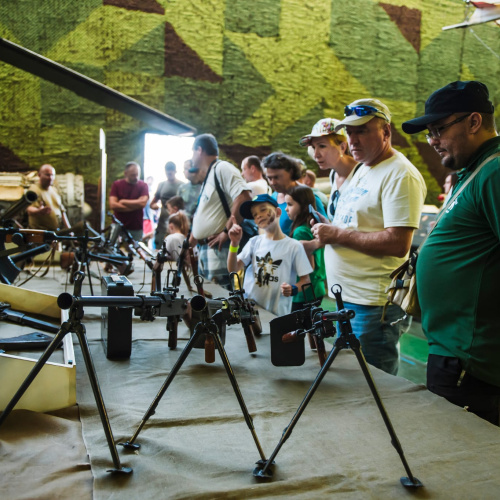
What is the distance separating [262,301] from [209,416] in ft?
4.87

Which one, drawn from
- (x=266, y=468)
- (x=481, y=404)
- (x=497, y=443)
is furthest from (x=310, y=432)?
(x=481, y=404)

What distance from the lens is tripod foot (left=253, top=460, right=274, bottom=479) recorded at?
1.12 m

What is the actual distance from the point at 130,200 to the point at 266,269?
14.8 feet

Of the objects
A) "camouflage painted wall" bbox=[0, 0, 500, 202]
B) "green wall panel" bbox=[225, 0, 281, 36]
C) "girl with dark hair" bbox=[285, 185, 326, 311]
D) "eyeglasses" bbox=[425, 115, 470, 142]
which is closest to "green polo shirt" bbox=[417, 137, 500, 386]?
"eyeglasses" bbox=[425, 115, 470, 142]

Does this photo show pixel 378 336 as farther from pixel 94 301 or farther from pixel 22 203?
pixel 22 203

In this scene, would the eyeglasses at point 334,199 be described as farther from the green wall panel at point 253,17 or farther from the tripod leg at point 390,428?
the green wall panel at point 253,17

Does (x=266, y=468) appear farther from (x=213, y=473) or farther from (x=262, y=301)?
(x=262, y=301)

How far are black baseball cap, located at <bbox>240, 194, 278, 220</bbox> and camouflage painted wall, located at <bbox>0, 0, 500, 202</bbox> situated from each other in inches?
269

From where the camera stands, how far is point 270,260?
277 centimetres

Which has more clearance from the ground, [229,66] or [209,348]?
[229,66]

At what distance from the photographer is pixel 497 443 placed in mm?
1293

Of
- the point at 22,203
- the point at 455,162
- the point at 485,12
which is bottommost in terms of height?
the point at 22,203

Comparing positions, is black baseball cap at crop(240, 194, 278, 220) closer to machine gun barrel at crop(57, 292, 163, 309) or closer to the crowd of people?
the crowd of people

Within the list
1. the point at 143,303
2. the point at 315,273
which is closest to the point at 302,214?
the point at 315,273
